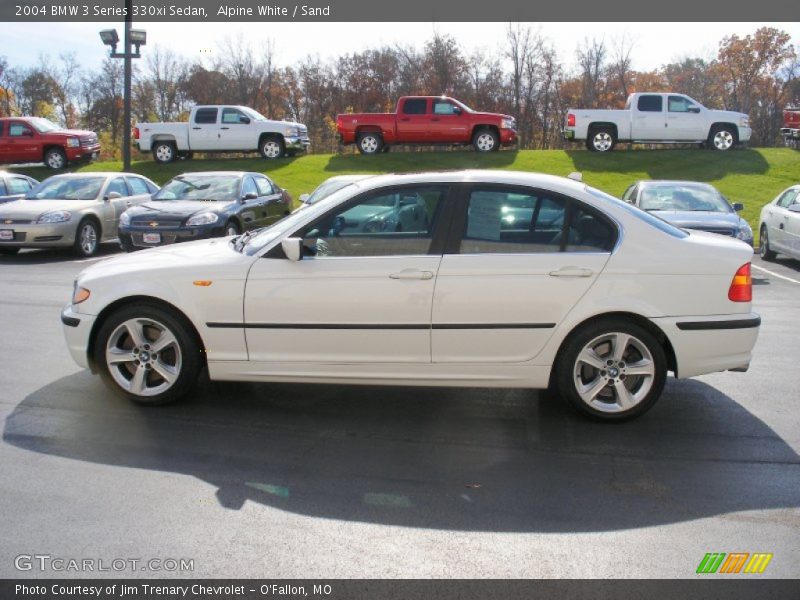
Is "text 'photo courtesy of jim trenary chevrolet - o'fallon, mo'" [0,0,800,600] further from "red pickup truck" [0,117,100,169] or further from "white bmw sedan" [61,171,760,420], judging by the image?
"red pickup truck" [0,117,100,169]

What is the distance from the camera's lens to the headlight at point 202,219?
12656 millimetres

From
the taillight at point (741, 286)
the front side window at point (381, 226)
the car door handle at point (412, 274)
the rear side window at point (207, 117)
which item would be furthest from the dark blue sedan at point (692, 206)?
the rear side window at point (207, 117)

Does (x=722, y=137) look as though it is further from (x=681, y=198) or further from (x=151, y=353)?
(x=151, y=353)

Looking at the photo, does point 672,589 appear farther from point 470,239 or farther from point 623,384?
point 470,239

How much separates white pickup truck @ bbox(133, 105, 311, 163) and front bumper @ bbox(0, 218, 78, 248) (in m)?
13.7

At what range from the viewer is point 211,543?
3561 millimetres

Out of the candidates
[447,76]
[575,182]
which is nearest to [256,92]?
[447,76]

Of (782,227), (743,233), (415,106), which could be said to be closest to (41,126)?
(415,106)

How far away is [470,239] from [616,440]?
1564 mm

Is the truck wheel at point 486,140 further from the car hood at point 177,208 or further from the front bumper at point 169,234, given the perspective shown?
the front bumper at point 169,234

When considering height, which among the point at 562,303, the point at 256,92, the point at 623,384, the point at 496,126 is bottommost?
the point at 623,384

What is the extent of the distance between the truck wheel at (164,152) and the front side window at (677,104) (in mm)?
16813

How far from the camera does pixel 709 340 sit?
509 cm

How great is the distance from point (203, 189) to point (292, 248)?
941cm
